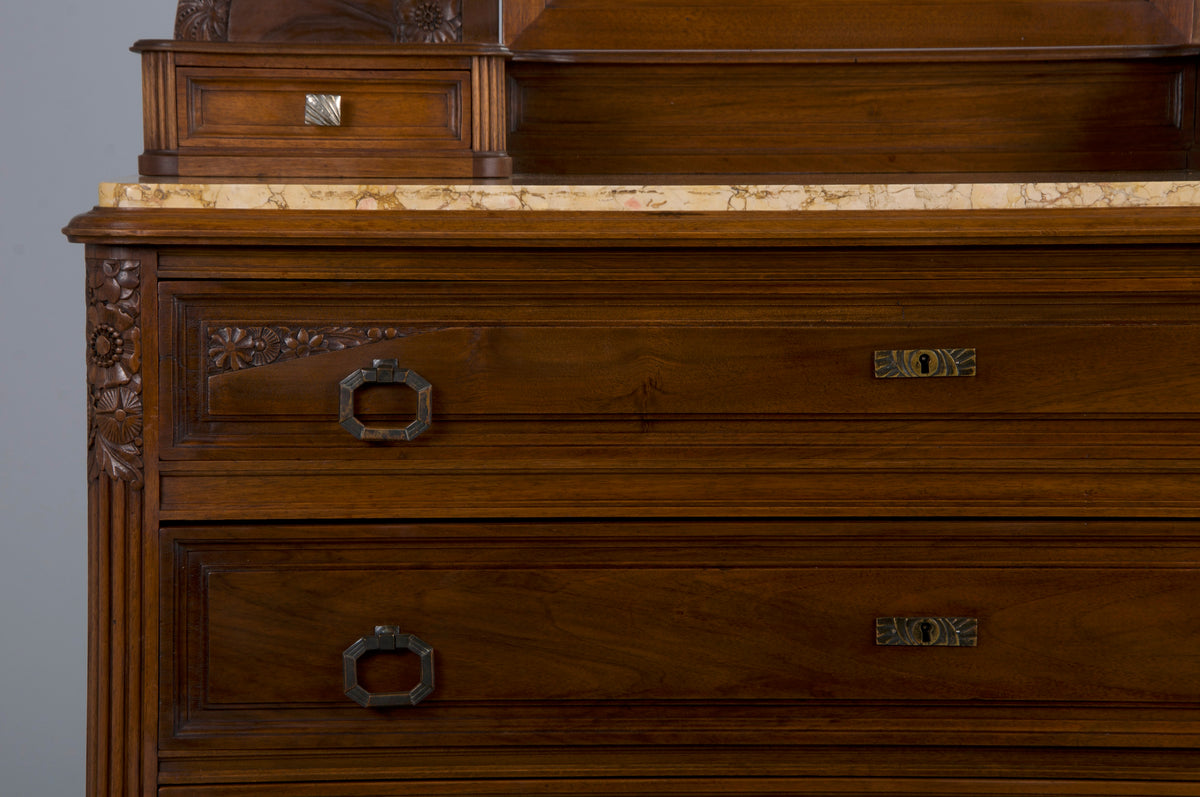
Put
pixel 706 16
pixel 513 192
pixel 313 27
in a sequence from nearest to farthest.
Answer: pixel 513 192
pixel 313 27
pixel 706 16

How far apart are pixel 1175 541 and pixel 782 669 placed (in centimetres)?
43

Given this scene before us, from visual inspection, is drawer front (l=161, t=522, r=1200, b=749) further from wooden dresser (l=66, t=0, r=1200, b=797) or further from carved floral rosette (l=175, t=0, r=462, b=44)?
carved floral rosette (l=175, t=0, r=462, b=44)

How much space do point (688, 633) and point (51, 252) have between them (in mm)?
1714

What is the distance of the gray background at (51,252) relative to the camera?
2.38 meters

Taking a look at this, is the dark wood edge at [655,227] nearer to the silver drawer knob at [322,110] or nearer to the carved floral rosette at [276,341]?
the carved floral rosette at [276,341]

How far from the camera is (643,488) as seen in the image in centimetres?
125

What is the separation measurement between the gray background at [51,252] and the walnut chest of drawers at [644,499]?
1.26 metres

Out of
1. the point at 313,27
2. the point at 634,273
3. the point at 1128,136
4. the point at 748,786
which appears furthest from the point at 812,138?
the point at 748,786

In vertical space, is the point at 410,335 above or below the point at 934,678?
above

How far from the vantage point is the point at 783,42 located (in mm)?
1640

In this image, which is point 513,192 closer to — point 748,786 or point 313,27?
point 313,27

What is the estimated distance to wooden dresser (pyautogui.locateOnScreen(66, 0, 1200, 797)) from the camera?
1207mm

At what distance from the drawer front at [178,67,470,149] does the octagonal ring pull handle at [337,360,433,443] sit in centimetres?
30

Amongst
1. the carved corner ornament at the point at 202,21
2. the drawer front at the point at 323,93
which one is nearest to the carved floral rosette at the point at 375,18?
the carved corner ornament at the point at 202,21
